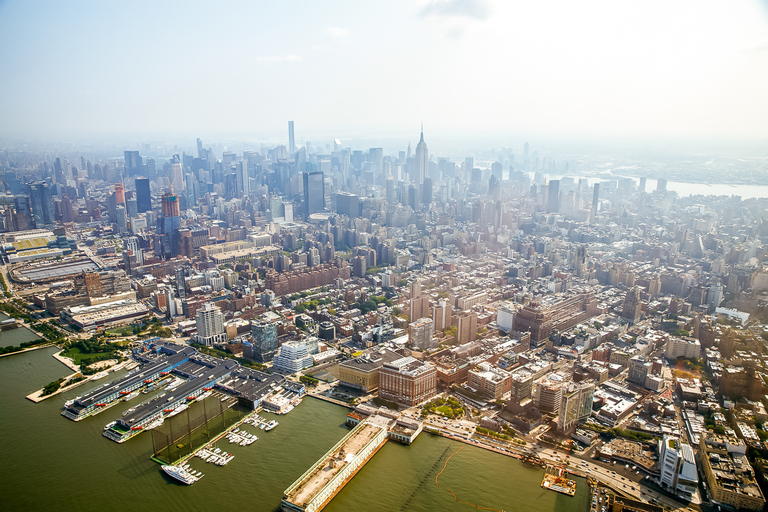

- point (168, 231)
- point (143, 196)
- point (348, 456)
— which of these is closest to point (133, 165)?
point (143, 196)

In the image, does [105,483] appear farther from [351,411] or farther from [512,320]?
[512,320]

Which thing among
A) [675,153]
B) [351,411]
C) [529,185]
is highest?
[675,153]

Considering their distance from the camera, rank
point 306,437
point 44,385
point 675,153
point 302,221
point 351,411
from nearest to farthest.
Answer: point 306,437
point 351,411
point 44,385
point 675,153
point 302,221

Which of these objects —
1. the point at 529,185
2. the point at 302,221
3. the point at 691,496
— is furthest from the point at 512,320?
the point at 529,185

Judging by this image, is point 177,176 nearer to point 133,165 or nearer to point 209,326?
point 133,165

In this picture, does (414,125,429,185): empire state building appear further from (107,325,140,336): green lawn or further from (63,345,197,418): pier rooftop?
(63,345,197,418): pier rooftop

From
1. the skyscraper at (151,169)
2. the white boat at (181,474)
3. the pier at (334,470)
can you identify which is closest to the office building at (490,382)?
the pier at (334,470)
